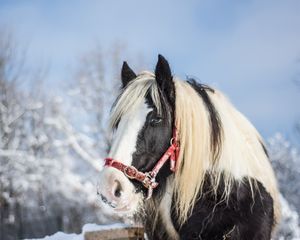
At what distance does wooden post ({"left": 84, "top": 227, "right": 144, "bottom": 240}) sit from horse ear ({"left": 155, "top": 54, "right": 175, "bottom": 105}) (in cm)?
114

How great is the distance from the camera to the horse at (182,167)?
2803mm

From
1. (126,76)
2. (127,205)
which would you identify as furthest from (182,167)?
(126,76)

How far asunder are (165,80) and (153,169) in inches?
24.2

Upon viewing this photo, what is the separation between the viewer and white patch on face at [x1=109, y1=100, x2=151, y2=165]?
273cm

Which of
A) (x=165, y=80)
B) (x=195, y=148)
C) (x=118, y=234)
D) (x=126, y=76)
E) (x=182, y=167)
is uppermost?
(x=126, y=76)

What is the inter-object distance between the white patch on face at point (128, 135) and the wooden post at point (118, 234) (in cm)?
101

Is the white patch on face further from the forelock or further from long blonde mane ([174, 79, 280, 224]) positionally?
long blonde mane ([174, 79, 280, 224])

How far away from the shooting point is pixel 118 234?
3893 mm

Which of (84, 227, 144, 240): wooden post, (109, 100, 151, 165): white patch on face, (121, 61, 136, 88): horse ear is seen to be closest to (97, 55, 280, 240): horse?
(109, 100, 151, 165): white patch on face

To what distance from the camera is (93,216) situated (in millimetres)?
25297

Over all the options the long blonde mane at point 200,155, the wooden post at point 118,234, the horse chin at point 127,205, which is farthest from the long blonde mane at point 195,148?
the wooden post at point 118,234

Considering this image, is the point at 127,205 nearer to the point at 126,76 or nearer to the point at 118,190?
the point at 118,190

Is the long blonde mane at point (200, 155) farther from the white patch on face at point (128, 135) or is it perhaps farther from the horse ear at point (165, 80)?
the white patch on face at point (128, 135)

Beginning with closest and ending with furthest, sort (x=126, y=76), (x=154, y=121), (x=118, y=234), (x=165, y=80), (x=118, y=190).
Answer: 1. (x=118, y=190)
2. (x=154, y=121)
3. (x=165, y=80)
4. (x=126, y=76)
5. (x=118, y=234)
